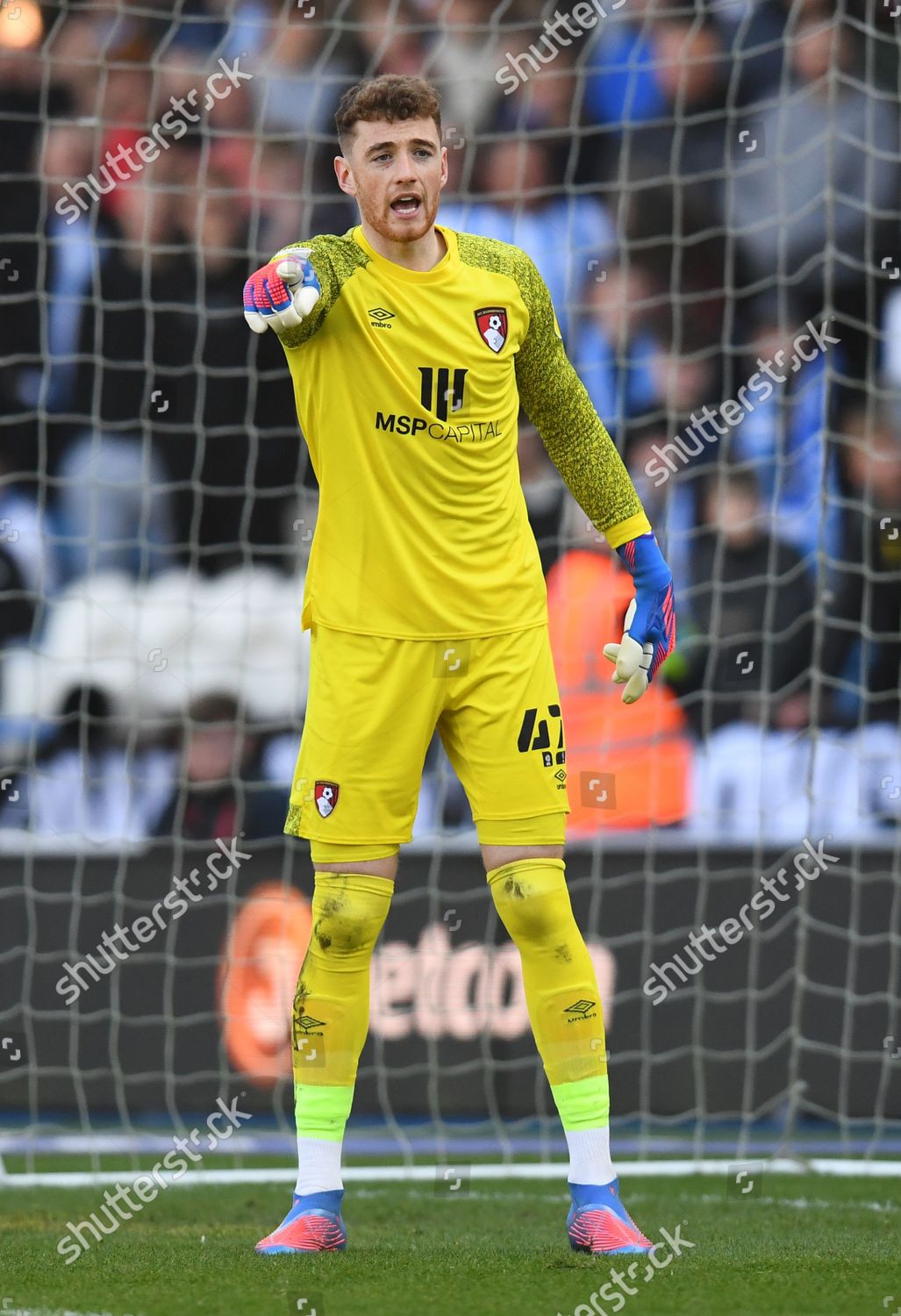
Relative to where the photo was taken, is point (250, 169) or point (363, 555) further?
point (250, 169)

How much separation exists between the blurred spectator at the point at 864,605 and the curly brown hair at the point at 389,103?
9.07ft

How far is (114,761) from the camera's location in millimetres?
5379

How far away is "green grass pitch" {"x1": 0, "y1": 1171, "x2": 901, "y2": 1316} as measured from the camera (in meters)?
2.58

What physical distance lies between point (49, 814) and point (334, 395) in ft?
8.81

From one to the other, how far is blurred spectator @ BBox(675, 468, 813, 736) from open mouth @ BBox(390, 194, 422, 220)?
106 inches

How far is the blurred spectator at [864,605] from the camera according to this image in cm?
538

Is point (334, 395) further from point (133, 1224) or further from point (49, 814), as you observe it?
point (49, 814)

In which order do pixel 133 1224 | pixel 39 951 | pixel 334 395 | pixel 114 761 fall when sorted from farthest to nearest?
pixel 114 761
pixel 39 951
pixel 133 1224
pixel 334 395

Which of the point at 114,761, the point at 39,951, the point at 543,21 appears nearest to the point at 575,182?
the point at 543,21

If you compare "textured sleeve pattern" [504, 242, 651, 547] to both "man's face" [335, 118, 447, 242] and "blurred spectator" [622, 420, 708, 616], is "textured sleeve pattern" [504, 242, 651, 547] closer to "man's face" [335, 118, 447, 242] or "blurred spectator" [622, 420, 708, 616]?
"man's face" [335, 118, 447, 242]

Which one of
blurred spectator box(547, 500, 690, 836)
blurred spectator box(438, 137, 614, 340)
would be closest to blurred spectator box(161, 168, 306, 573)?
blurred spectator box(438, 137, 614, 340)

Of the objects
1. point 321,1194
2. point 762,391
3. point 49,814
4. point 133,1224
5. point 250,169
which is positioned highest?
point 250,169

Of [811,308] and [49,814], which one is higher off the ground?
[811,308]

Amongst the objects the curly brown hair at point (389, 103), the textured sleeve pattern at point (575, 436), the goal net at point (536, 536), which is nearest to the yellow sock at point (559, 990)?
the textured sleeve pattern at point (575, 436)
